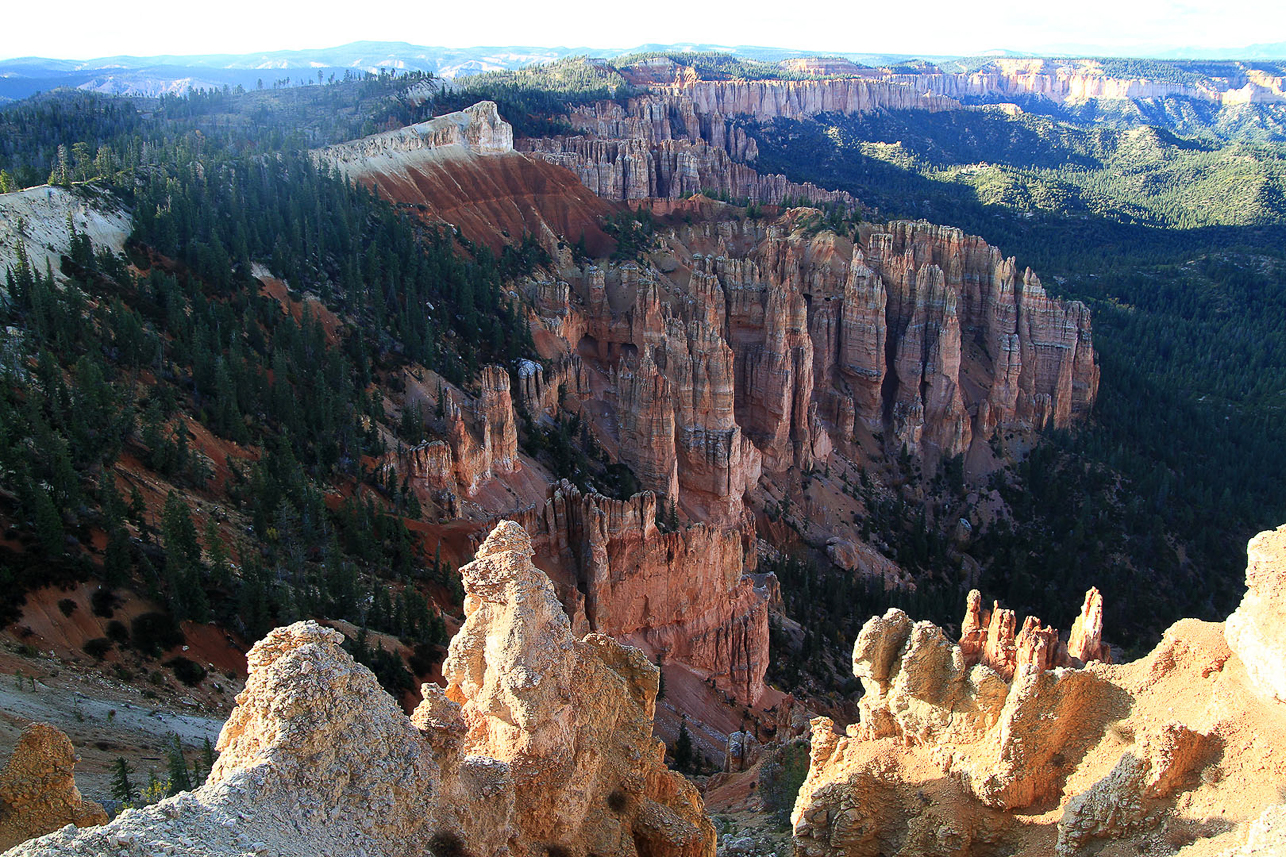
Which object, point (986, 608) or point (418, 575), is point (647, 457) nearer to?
point (418, 575)

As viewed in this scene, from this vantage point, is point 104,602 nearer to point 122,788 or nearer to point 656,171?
point 122,788

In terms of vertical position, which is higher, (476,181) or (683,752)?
(476,181)

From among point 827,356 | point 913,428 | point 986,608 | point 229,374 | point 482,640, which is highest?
point 482,640

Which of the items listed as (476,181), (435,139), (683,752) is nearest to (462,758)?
(683,752)

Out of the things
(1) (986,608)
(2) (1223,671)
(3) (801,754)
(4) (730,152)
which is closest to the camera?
(2) (1223,671)

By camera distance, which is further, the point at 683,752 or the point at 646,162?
the point at 646,162

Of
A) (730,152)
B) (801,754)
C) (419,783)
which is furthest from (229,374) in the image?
(730,152)

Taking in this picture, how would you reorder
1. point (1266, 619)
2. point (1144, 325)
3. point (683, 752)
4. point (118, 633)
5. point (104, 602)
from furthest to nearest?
point (1144, 325) → point (683, 752) → point (104, 602) → point (118, 633) → point (1266, 619)
